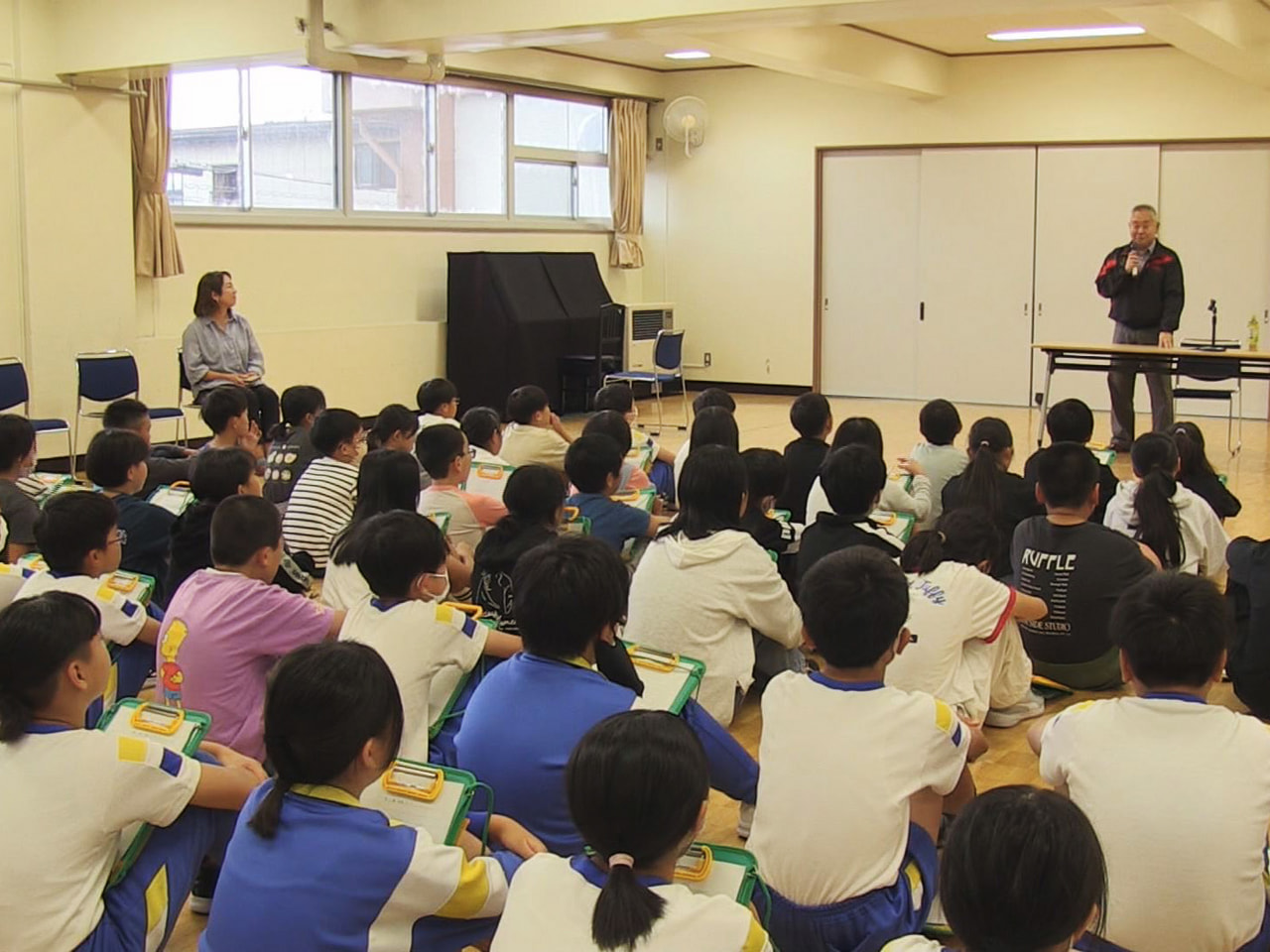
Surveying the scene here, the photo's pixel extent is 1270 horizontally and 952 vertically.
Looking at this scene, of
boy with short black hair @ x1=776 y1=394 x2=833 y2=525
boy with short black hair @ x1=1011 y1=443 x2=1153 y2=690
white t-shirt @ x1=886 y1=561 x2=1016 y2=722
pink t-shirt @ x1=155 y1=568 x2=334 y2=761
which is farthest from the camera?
boy with short black hair @ x1=776 y1=394 x2=833 y2=525

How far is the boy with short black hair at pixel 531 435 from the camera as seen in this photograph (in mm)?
5766

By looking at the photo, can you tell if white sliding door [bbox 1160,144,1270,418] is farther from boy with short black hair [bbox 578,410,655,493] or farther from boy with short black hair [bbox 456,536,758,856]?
boy with short black hair [bbox 456,536,758,856]

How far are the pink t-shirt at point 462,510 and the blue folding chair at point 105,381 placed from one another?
146 inches

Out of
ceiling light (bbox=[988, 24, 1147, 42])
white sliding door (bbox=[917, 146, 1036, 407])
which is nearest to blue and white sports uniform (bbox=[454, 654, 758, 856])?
ceiling light (bbox=[988, 24, 1147, 42])

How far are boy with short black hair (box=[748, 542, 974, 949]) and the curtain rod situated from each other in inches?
283

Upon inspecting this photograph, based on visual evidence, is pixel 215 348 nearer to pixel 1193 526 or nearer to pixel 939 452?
pixel 939 452

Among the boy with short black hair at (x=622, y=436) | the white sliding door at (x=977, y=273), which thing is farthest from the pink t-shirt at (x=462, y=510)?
the white sliding door at (x=977, y=273)

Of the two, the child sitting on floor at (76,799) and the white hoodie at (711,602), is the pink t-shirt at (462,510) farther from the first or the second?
the child sitting on floor at (76,799)

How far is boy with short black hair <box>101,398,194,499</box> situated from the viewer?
214 inches

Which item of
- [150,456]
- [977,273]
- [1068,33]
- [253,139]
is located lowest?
[150,456]

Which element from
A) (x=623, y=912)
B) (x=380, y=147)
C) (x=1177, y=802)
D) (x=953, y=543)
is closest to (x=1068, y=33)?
(x=380, y=147)

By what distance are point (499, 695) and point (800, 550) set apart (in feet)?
5.76

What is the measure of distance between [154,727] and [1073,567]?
2.71 metres

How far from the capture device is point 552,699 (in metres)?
2.35
